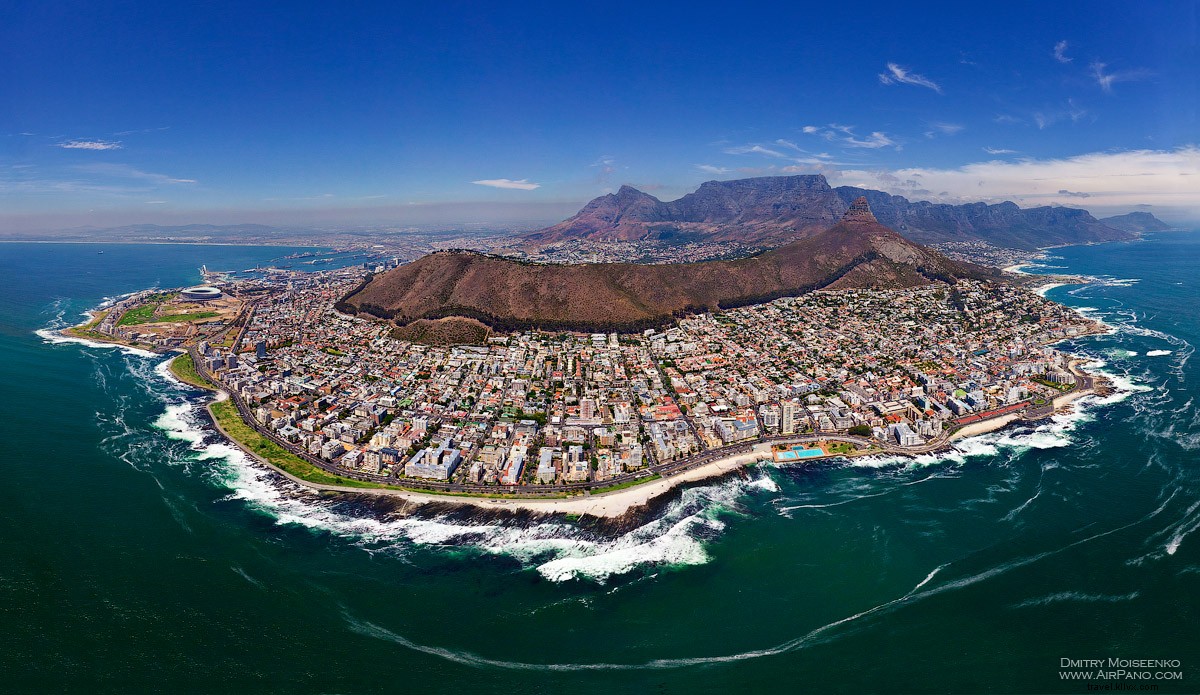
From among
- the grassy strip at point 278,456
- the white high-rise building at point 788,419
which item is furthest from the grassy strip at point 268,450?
the white high-rise building at point 788,419

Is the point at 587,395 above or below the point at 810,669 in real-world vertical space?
above

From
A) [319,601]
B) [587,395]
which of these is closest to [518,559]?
[319,601]

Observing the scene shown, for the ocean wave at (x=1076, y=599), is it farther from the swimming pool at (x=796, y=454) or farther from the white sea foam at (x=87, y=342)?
the white sea foam at (x=87, y=342)

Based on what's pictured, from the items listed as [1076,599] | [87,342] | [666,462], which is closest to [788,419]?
[666,462]

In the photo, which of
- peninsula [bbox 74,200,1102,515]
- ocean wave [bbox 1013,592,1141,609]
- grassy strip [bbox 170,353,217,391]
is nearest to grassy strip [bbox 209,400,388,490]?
peninsula [bbox 74,200,1102,515]

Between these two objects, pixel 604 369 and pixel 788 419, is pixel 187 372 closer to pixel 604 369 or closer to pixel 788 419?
pixel 604 369

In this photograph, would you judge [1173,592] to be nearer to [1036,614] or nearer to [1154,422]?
[1036,614]
